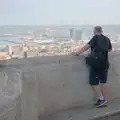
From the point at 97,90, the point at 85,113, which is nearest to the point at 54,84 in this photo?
the point at 85,113

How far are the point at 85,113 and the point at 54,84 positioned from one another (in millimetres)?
754

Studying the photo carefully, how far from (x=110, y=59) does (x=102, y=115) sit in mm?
1405

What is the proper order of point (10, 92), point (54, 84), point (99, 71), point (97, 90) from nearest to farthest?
point (10, 92)
point (54, 84)
point (99, 71)
point (97, 90)

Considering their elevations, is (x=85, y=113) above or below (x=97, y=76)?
below

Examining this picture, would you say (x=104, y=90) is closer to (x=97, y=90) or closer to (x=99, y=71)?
(x=97, y=90)

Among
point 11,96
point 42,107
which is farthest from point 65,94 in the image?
point 11,96

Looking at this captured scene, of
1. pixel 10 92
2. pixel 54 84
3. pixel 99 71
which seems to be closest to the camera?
pixel 10 92

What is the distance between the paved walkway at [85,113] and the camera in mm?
5930

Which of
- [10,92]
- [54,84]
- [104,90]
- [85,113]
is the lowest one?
[85,113]

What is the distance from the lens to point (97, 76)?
6.36 meters

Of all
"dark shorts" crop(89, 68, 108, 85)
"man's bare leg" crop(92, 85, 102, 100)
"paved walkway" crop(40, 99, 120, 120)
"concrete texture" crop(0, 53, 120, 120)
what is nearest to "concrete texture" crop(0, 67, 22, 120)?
"concrete texture" crop(0, 53, 120, 120)

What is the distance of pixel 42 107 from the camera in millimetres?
5871

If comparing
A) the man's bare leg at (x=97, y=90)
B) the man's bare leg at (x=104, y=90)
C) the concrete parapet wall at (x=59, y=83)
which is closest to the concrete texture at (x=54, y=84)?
the concrete parapet wall at (x=59, y=83)

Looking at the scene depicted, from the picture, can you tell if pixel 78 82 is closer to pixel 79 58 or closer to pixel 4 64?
pixel 79 58
